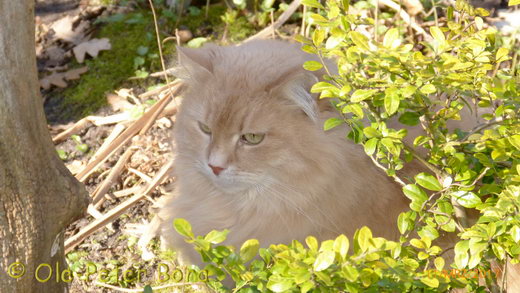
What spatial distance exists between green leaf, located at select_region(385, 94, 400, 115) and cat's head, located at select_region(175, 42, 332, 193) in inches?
24.2

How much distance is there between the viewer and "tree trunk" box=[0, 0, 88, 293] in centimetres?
191

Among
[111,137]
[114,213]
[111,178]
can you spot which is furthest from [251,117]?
[111,137]

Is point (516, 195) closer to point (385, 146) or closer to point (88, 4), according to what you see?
point (385, 146)

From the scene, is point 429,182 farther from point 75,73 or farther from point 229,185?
point 75,73

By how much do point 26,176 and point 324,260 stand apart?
1.20 meters

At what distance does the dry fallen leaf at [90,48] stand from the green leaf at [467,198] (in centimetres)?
317

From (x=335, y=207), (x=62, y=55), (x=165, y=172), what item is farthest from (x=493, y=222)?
(x=62, y=55)

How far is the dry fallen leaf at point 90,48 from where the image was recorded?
4211 millimetres

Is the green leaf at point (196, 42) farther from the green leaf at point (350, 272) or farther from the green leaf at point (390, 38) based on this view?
the green leaf at point (350, 272)

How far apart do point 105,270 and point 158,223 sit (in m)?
0.37

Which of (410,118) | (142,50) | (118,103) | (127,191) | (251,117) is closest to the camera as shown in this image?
(410,118)

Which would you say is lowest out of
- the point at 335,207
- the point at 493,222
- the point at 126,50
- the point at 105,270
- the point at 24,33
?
the point at 105,270

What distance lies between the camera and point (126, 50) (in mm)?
4219

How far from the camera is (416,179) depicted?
173 cm
